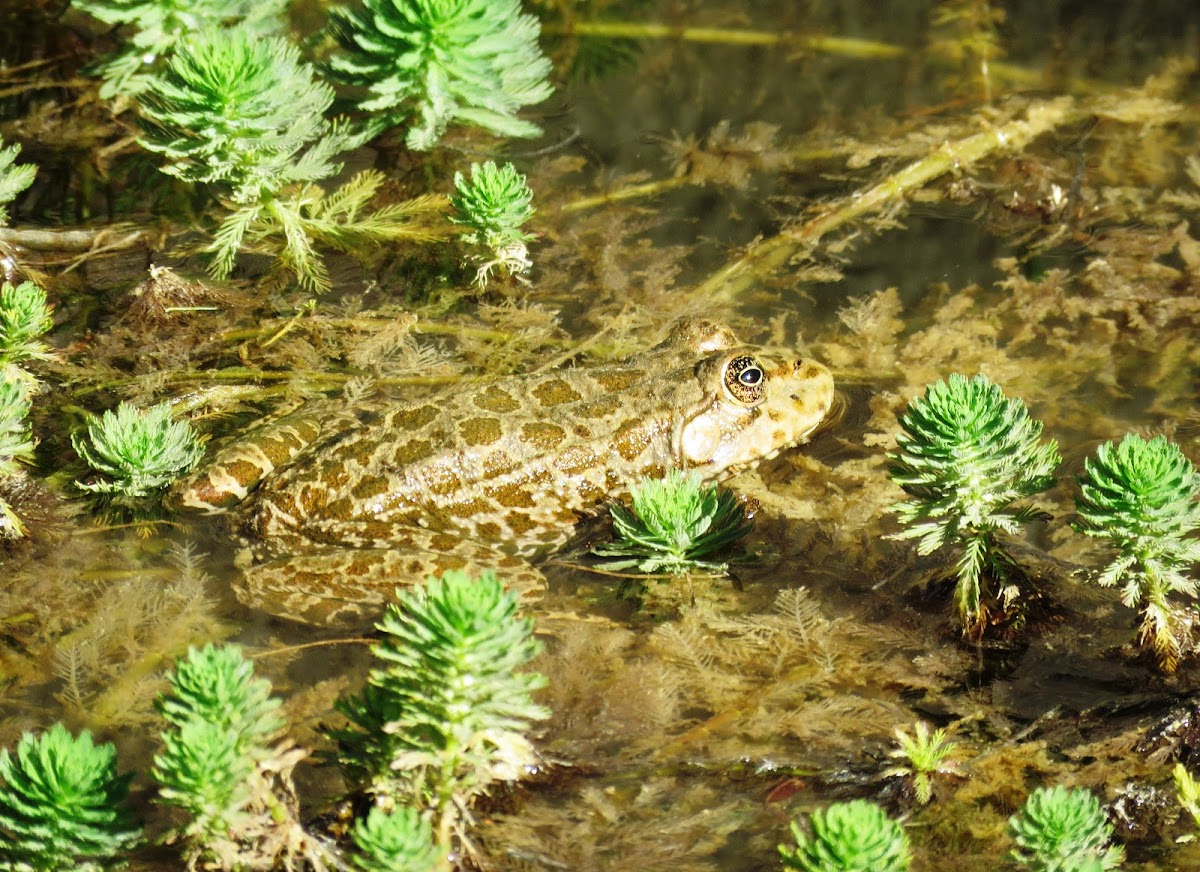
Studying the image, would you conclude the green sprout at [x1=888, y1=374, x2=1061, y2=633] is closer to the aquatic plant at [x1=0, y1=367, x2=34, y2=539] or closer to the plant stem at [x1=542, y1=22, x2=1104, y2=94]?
the aquatic plant at [x1=0, y1=367, x2=34, y2=539]

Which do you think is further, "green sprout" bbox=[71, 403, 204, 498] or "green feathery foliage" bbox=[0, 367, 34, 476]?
"green sprout" bbox=[71, 403, 204, 498]

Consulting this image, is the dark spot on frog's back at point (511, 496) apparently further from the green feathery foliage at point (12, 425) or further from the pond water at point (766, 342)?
the green feathery foliage at point (12, 425)

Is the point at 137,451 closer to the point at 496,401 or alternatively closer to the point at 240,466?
the point at 240,466

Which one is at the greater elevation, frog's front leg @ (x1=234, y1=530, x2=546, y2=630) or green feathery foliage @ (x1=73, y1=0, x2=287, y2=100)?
green feathery foliage @ (x1=73, y1=0, x2=287, y2=100)

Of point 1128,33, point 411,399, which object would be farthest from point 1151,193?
point 411,399

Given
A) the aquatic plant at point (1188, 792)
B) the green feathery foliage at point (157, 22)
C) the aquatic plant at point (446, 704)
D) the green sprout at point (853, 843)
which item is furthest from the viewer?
the green feathery foliage at point (157, 22)

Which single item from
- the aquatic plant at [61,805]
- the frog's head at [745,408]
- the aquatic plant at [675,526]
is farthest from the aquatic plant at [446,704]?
the frog's head at [745,408]

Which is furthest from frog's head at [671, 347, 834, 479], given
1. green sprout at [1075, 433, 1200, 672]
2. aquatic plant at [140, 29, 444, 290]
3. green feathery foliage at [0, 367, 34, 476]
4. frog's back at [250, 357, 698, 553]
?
green feathery foliage at [0, 367, 34, 476]
